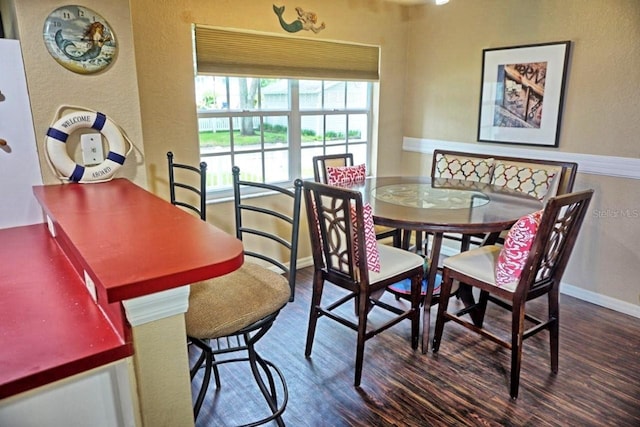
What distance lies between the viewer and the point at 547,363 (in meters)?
2.38

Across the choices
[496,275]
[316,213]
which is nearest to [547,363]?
[496,275]

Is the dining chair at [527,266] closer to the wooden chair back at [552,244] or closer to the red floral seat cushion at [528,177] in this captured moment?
the wooden chair back at [552,244]

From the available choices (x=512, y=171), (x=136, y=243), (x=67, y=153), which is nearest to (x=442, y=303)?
(x=512, y=171)

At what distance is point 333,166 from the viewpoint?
11.0 feet

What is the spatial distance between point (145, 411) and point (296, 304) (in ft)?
6.66

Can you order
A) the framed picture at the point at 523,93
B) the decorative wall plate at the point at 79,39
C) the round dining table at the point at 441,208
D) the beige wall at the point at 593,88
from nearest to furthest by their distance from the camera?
the decorative wall plate at the point at 79,39 → the round dining table at the point at 441,208 → the beige wall at the point at 593,88 → the framed picture at the point at 523,93

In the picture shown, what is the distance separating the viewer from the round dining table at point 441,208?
2213mm

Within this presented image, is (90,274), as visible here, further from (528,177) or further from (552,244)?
(528,177)

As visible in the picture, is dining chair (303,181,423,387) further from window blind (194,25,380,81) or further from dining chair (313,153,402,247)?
window blind (194,25,380,81)

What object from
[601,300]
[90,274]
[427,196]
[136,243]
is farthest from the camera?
[601,300]

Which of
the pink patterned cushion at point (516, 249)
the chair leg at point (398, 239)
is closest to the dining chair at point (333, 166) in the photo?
the chair leg at point (398, 239)

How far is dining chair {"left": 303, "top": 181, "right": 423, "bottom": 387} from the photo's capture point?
2.08 meters

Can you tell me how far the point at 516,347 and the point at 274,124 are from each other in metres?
2.34

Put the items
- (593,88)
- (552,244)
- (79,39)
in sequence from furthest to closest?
(593,88) → (552,244) → (79,39)
